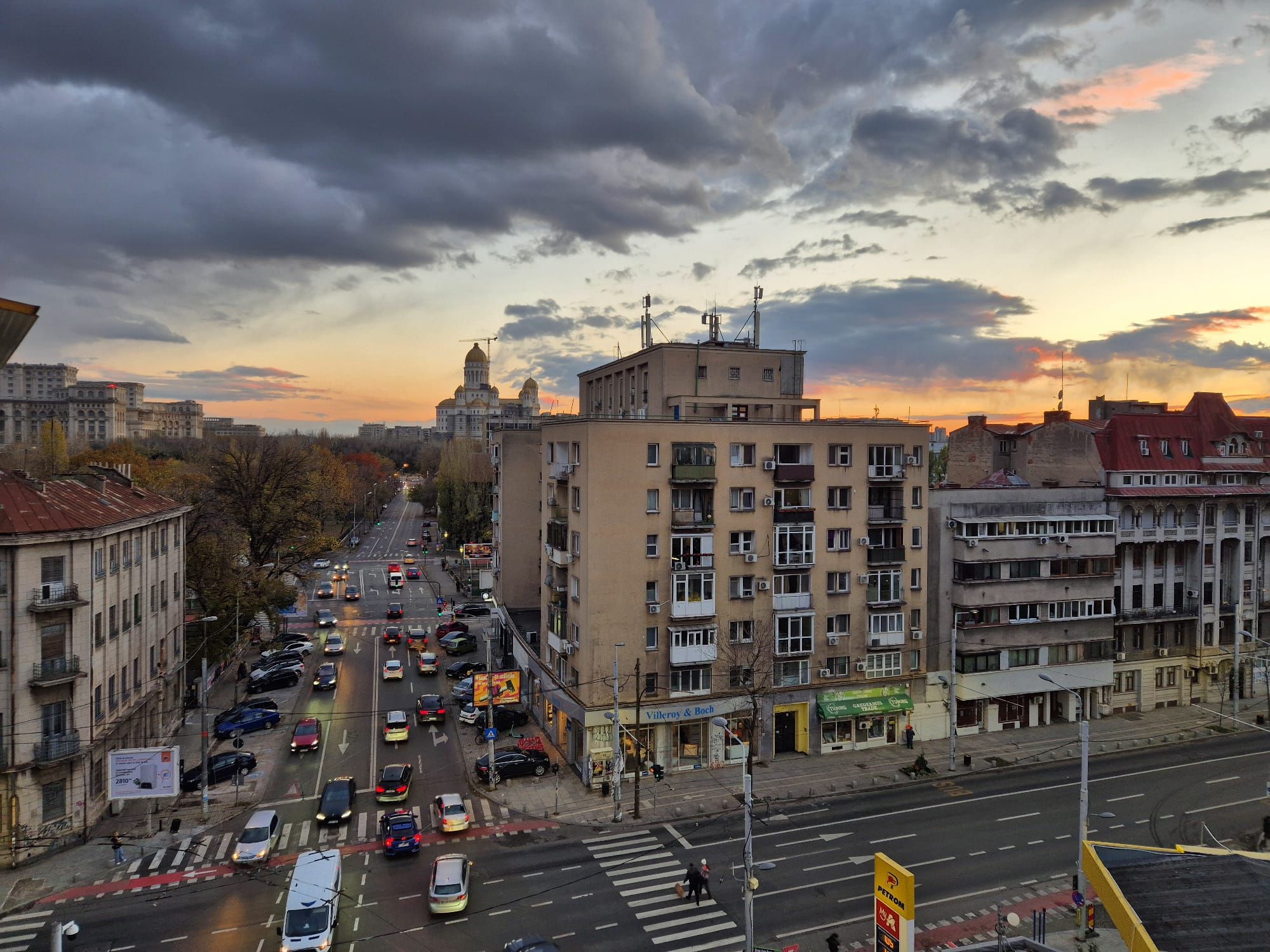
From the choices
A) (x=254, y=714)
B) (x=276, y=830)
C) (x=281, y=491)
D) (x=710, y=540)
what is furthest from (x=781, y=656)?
(x=281, y=491)

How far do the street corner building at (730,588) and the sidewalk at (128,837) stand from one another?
19.6m

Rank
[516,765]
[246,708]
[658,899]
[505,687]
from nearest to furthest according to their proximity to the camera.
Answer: [658,899] < [516,765] < [505,687] < [246,708]

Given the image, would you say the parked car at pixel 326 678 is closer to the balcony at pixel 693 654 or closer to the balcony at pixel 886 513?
the balcony at pixel 693 654

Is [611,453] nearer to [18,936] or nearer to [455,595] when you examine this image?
[18,936]

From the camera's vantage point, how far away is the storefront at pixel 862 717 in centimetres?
4862

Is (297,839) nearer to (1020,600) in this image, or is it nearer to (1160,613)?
(1020,600)

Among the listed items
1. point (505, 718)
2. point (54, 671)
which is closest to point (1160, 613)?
point (505, 718)

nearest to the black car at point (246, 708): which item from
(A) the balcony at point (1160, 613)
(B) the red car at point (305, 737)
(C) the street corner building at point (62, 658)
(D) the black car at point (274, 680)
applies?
(D) the black car at point (274, 680)

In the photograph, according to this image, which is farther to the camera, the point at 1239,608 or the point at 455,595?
the point at 455,595

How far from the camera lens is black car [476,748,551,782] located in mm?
45094

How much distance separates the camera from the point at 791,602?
48.4 m

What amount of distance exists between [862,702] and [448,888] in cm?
2966

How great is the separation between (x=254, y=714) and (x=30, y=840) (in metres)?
18.6

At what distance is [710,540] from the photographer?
4706 centimetres
